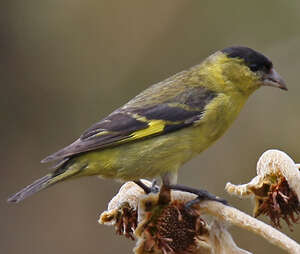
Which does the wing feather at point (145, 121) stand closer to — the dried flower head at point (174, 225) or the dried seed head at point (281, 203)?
the dried flower head at point (174, 225)

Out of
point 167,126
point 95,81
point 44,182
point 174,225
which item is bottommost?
point 95,81

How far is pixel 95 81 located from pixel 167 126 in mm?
4134

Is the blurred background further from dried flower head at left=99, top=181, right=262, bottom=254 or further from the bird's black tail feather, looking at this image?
dried flower head at left=99, top=181, right=262, bottom=254

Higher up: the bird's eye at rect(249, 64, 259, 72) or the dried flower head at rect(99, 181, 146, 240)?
the bird's eye at rect(249, 64, 259, 72)

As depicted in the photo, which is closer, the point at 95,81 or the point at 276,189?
the point at 276,189

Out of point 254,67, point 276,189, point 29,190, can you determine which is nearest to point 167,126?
point 254,67

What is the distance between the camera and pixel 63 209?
28.8 feet

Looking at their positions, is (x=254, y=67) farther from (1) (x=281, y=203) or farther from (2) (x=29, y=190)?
(2) (x=29, y=190)

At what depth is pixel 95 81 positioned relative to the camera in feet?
30.6

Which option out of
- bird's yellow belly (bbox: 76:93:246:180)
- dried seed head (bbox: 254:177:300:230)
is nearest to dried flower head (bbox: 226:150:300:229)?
dried seed head (bbox: 254:177:300:230)

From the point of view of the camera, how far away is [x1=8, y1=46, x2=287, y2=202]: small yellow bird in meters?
5.06

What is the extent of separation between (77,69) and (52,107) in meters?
0.65

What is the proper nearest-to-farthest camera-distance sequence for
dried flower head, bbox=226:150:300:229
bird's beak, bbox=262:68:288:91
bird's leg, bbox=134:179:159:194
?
1. dried flower head, bbox=226:150:300:229
2. bird's leg, bbox=134:179:159:194
3. bird's beak, bbox=262:68:288:91

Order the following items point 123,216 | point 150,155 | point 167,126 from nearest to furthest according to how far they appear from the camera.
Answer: point 123,216 < point 150,155 < point 167,126
